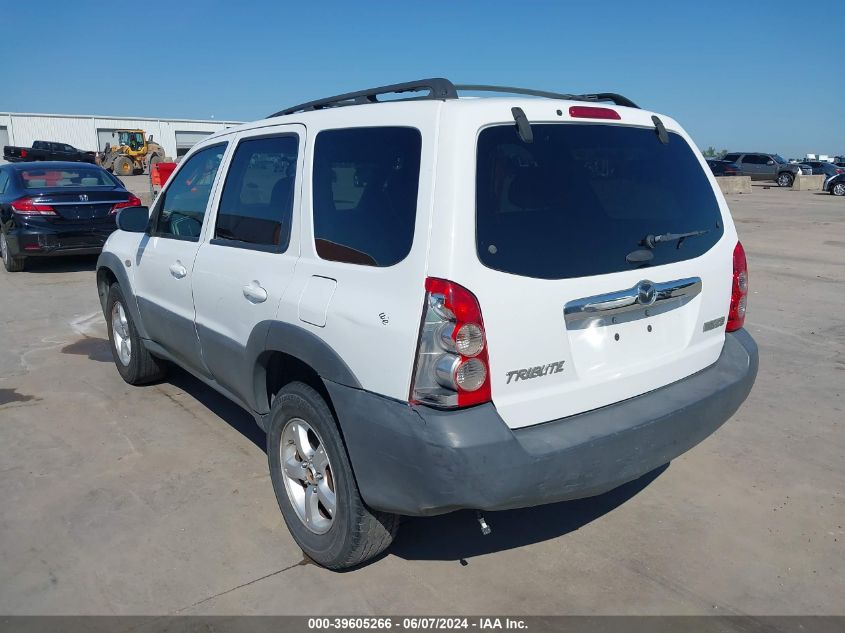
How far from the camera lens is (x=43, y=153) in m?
38.5

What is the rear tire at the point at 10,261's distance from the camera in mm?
10453

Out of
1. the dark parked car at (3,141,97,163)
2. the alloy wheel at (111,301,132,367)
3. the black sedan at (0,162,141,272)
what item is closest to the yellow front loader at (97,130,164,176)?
the dark parked car at (3,141,97,163)

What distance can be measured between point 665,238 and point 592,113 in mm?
612

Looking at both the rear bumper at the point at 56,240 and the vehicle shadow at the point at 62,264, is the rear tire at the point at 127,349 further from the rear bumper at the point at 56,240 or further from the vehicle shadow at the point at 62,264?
the vehicle shadow at the point at 62,264

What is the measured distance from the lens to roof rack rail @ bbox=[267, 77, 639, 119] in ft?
9.20

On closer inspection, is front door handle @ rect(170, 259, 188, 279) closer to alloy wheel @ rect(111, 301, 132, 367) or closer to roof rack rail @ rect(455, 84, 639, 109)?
alloy wheel @ rect(111, 301, 132, 367)

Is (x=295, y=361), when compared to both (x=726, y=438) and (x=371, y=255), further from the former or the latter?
(x=726, y=438)

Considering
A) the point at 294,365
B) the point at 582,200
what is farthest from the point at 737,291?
the point at 294,365

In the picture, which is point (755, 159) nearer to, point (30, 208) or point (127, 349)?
point (30, 208)

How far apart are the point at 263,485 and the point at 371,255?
1.82m

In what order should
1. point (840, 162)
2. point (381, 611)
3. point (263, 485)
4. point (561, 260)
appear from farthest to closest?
point (840, 162)
point (263, 485)
point (381, 611)
point (561, 260)

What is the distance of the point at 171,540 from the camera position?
11.1 feet

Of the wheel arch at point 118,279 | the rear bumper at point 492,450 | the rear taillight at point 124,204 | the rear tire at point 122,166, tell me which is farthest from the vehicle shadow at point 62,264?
the rear tire at point 122,166

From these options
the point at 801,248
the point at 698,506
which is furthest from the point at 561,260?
the point at 801,248
